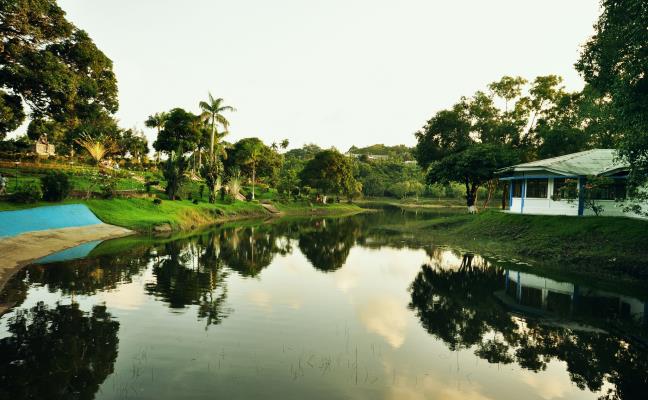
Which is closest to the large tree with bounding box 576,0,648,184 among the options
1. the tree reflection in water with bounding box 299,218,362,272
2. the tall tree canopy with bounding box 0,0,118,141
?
the tree reflection in water with bounding box 299,218,362,272

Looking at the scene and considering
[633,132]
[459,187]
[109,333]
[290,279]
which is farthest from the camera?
[459,187]

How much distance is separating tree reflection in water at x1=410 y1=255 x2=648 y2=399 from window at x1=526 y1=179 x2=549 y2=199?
72.1 ft

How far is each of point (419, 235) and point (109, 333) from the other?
32.9 meters

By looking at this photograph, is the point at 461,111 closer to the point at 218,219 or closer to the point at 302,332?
the point at 218,219

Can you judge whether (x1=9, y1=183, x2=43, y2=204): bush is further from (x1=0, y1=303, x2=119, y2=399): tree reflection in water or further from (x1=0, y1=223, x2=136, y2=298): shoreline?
(x1=0, y1=303, x2=119, y2=399): tree reflection in water

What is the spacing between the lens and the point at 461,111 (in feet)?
174

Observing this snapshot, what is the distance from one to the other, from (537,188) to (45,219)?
4117cm

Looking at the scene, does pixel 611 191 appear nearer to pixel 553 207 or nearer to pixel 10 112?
pixel 553 207

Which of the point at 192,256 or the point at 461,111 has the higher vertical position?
the point at 461,111

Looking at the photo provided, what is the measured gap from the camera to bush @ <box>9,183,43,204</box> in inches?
1198

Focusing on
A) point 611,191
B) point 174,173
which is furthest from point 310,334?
point 174,173

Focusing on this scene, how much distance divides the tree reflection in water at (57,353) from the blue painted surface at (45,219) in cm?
1549

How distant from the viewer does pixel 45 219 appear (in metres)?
29.0

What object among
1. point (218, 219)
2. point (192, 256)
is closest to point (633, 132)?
point (192, 256)
